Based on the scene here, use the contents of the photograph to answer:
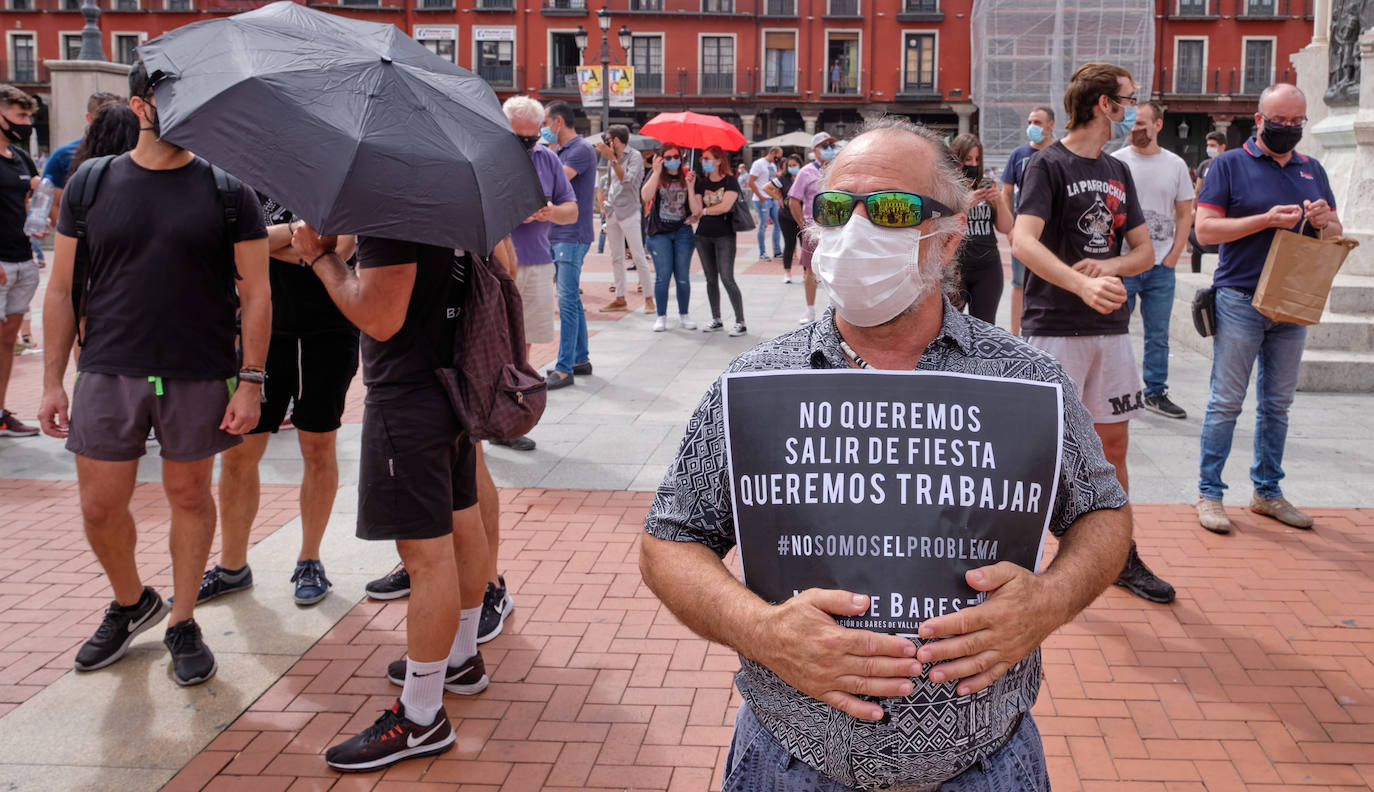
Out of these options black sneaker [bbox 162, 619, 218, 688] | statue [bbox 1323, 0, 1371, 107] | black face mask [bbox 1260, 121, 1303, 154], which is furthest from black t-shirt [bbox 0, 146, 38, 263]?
statue [bbox 1323, 0, 1371, 107]

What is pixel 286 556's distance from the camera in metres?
5.14

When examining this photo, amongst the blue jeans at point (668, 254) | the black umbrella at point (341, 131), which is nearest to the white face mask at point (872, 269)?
the black umbrella at point (341, 131)

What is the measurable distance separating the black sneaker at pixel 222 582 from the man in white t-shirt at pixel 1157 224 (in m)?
5.36

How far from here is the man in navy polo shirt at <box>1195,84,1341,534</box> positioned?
523 cm

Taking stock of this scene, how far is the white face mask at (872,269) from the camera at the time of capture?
185 cm

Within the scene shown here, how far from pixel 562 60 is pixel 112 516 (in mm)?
49029

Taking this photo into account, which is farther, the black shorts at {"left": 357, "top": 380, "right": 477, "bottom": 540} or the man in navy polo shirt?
the man in navy polo shirt

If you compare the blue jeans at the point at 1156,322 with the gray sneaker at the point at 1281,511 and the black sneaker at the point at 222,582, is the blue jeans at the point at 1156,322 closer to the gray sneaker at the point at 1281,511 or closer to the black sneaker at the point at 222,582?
the gray sneaker at the point at 1281,511

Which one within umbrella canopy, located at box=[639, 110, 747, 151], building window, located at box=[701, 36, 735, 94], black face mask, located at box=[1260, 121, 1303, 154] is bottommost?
black face mask, located at box=[1260, 121, 1303, 154]

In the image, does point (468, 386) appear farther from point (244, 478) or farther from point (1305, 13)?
point (1305, 13)

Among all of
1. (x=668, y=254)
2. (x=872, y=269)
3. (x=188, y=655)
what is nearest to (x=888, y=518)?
(x=872, y=269)

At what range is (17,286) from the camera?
24.2 feet

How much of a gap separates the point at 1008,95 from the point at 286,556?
18.7 m

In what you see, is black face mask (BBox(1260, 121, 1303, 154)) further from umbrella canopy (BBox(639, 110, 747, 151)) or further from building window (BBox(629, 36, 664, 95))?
building window (BBox(629, 36, 664, 95))
